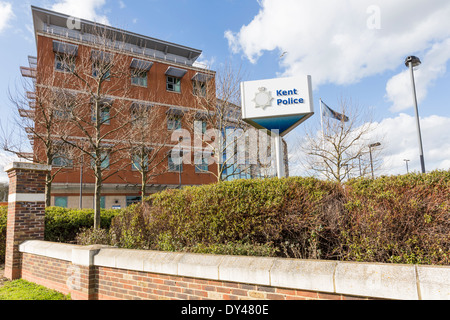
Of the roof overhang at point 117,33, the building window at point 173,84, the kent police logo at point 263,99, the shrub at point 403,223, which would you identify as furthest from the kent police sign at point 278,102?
the building window at point 173,84

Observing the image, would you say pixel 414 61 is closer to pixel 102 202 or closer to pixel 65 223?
pixel 65 223

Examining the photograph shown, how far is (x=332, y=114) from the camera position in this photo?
17922 millimetres

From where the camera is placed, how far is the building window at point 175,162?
29497 mm

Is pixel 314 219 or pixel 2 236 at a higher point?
pixel 314 219

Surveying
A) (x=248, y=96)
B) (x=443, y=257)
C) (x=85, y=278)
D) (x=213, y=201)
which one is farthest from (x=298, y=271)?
(x=248, y=96)

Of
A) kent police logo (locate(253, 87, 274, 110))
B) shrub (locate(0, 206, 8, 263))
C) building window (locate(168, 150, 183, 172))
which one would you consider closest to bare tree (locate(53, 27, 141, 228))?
shrub (locate(0, 206, 8, 263))

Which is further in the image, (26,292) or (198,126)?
(198,126)

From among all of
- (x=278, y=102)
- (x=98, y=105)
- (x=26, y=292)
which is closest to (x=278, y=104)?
(x=278, y=102)

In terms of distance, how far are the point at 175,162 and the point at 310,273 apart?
89.4ft

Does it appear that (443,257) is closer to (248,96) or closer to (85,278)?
(85,278)

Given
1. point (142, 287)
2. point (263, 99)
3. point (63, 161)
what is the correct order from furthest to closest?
1. point (63, 161)
2. point (263, 99)
3. point (142, 287)

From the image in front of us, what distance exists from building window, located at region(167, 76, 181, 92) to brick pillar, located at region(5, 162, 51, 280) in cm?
2473

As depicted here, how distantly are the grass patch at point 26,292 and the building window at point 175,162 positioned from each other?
22.1 metres
